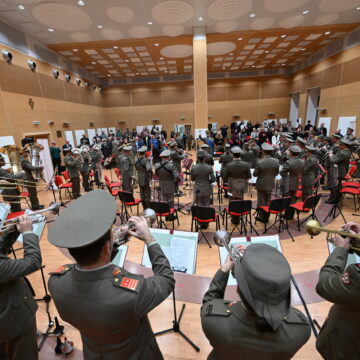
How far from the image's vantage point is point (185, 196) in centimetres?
855

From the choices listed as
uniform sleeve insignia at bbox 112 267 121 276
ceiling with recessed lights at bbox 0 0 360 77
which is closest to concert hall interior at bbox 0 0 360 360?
uniform sleeve insignia at bbox 112 267 121 276

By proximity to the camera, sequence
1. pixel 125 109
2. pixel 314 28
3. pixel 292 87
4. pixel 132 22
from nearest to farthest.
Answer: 1. pixel 132 22
2. pixel 314 28
3. pixel 292 87
4. pixel 125 109

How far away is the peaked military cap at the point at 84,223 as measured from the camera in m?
1.15

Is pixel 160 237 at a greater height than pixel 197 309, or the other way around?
pixel 160 237

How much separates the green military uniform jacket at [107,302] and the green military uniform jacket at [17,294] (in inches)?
22.7

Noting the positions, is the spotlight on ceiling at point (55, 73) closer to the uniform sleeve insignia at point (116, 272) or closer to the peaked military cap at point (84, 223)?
the peaked military cap at point (84, 223)

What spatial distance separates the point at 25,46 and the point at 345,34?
19347mm

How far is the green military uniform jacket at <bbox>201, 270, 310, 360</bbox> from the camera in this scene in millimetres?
1193

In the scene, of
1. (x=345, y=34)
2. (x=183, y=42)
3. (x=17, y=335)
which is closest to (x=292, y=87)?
(x=345, y=34)

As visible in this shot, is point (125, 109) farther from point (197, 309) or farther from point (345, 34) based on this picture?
point (197, 309)

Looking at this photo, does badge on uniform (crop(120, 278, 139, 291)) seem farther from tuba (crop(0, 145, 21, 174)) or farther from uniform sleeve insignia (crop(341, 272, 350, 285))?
tuba (crop(0, 145, 21, 174))

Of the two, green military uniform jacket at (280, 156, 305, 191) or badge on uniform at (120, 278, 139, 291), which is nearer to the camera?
badge on uniform at (120, 278, 139, 291)

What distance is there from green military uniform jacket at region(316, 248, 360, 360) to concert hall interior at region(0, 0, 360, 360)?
1 cm

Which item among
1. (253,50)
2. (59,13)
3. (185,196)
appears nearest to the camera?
(185,196)
